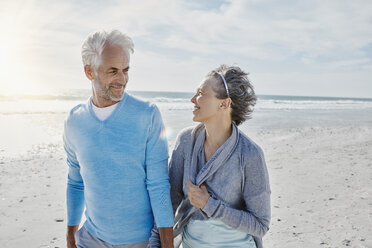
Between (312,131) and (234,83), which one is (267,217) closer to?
(234,83)

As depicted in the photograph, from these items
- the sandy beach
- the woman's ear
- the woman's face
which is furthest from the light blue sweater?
the sandy beach

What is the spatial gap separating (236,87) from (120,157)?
920 mm

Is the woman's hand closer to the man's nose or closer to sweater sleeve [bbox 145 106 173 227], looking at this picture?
sweater sleeve [bbox 145 106 173 227]

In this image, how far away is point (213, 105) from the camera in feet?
7.22

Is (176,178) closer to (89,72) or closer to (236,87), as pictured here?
(236,87)

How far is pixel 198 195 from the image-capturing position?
1.99 m

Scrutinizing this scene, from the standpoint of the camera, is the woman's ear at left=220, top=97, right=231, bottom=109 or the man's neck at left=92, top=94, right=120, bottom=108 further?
the woman's ear at left=220, top=97, right=231, bottom=109

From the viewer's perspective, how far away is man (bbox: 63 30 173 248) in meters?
1.89

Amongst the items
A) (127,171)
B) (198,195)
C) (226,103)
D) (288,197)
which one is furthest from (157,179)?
(288,197)

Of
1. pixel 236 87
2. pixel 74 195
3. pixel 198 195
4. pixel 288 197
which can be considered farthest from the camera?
pixel 288 197

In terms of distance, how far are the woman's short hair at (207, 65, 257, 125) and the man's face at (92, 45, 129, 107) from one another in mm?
626

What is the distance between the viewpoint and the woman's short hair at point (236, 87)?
85.8 inches

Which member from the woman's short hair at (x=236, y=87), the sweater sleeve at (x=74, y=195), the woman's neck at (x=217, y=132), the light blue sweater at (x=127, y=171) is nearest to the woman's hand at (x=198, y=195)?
the light blue sweater at (x=127, y=171)

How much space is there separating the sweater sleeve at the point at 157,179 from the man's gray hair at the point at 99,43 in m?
0.48
